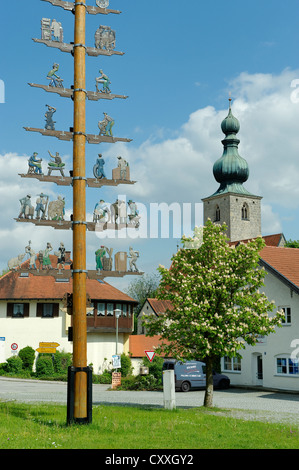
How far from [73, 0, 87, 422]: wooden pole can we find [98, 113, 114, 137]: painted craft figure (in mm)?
587

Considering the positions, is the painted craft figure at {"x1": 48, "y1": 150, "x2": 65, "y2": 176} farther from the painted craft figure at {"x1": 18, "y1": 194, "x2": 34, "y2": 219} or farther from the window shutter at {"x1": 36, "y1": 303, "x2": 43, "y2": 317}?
the window shutter at {"x1": 36, "y1": 303, "x2": 43, "y2": 317}

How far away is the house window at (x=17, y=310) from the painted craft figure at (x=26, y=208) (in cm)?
3883

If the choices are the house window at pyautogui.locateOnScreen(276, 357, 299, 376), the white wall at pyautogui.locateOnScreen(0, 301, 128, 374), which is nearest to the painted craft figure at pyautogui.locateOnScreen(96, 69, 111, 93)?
the house window at pyautogui.locateOnScreen(276, 357, 299, 376)

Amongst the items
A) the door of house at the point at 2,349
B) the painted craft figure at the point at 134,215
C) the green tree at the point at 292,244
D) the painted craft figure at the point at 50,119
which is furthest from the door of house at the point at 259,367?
the green tree at the point at 292,244

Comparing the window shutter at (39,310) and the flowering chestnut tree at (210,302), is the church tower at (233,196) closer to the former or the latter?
the window shutter at (39,310)

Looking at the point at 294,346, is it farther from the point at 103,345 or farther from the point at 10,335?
the point at 10,335

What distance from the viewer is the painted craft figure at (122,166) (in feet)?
47.4

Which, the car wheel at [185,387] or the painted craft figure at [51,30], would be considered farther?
the car wheel at [185,387]

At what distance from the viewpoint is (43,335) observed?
166 feet

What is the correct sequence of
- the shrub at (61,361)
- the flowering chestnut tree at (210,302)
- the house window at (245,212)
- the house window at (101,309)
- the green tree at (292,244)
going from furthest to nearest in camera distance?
the house window at (245,212) < the green tree at (292,244) < the house window at (101,309) < the shrub at (61,361) < the flowering chestnut tree at (210,302)

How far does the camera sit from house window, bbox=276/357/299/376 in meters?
32.9

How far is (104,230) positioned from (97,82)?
381cm

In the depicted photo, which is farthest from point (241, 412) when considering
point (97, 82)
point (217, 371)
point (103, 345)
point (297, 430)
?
point (103, 345)
